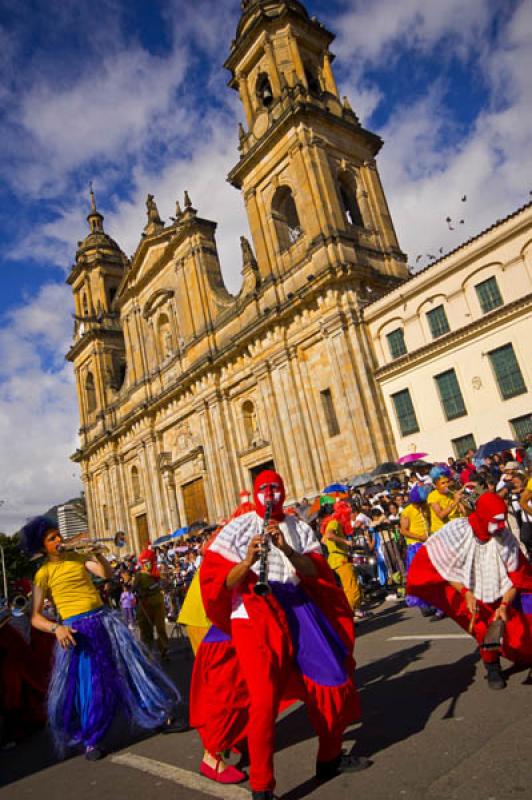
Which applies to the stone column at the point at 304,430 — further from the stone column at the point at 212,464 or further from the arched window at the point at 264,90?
the arched window at the point at 264,90

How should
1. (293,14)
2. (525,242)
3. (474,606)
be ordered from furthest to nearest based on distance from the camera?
1. (293,14)
2. (525,242)
3. (474,606)

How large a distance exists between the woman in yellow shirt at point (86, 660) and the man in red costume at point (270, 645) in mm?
932

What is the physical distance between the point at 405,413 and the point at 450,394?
195 centimetres

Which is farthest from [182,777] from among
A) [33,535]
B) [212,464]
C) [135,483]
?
[135,483]

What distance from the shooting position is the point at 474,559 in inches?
194

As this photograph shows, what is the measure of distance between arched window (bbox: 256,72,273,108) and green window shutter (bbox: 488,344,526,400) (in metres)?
18.2

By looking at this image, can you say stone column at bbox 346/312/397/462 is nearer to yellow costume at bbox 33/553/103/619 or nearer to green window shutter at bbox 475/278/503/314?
green window shutter at bbox 475/278/503/314

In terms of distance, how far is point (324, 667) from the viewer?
3.48 metres

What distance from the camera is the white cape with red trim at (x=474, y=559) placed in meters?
4.79

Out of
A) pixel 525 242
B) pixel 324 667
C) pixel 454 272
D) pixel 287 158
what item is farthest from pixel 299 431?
pixel 324 667

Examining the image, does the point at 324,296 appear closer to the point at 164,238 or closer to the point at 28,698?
the point at 164,238

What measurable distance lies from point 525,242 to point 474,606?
16.9m

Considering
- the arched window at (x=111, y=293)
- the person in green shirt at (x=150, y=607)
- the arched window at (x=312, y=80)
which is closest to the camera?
the person in green shirt at (x=150, y=607)

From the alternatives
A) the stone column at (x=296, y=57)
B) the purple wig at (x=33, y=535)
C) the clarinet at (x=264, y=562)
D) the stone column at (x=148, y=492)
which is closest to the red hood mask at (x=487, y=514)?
the clarinet at (x=264, y=562)
